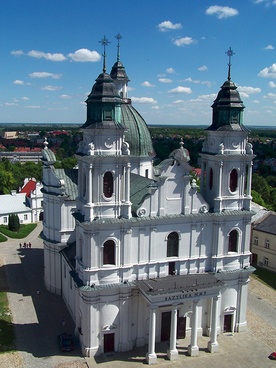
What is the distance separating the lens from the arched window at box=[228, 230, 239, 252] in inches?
1291

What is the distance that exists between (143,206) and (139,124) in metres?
12.9

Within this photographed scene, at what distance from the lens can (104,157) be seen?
28.4 metres

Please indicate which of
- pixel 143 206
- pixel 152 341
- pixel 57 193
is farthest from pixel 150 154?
pixel 152 341

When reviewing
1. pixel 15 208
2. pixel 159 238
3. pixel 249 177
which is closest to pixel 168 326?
pixel 159 238

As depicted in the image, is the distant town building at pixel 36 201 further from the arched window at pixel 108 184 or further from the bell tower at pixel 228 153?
the bell tower at pixel 228 153

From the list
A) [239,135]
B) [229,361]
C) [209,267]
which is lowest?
[229,361]

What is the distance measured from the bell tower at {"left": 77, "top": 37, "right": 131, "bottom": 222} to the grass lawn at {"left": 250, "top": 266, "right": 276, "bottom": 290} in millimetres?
22090

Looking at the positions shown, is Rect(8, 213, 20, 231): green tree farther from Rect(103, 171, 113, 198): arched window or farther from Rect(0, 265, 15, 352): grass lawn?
Rect(103, 171, 113, 198): arched window

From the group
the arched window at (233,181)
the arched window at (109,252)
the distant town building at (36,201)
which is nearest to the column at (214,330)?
the arched window at (109,252)

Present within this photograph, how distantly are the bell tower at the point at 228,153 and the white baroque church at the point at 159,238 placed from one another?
8 cm

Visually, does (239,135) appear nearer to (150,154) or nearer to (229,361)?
(150,154)

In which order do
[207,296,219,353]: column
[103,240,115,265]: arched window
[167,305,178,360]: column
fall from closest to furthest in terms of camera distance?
[167,305,178,360]: column, [103,240,115,265]: arched window, [207,296,219,353]: column

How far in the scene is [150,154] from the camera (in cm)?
4128

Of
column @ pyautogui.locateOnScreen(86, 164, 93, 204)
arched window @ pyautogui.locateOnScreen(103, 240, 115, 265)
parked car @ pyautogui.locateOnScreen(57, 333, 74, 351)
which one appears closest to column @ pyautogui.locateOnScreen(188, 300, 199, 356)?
Result: arched window @ pyautogui.locateOnScreen(103, 240, 115, 265)
